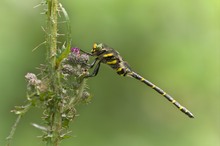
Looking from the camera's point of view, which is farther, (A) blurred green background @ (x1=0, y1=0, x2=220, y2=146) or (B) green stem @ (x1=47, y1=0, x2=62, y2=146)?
(A) blurred green background @ (x1=0, y1=0, x2=220, y2=146)

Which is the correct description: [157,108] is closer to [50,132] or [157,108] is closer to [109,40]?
[109,40]

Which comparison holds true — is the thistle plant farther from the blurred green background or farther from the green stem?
the blurred green background

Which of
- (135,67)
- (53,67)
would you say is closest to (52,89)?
(53,67)

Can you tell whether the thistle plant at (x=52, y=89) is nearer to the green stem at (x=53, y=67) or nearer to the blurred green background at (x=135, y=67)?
the green stem at (x=53, y=67)

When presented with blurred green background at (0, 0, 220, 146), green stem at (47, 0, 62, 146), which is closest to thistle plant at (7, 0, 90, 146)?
green stem at (47, 0, 62, 146)

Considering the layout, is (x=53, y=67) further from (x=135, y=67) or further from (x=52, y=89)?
(x=135, y=67)

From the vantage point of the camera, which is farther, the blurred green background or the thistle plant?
the blurred green background

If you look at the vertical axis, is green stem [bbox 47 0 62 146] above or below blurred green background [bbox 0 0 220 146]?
below

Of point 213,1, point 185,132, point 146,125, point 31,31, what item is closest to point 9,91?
point 31,31
